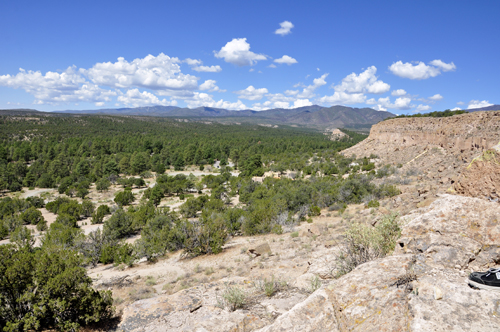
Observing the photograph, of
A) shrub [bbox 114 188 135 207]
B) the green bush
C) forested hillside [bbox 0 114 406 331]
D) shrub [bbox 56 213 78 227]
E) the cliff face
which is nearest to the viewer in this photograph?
the green bush

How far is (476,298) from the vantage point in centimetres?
373

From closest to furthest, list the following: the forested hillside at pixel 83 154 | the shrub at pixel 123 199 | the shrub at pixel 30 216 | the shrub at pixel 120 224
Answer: the shrub at pixel 120 224 → the shrub at pixel 30 216 → the shrub at pixel 123 199 → the forested hillside at pixel 83 154

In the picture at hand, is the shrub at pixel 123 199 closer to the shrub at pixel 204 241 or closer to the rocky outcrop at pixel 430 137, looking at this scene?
the shrub at pixel 204 241

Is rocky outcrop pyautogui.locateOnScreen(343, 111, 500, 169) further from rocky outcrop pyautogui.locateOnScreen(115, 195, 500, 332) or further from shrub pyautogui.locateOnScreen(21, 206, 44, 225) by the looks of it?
shrub pyautogui.locateOnScreen(21, 206, 44, 225)

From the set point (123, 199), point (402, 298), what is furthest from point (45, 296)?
point (123, 199)

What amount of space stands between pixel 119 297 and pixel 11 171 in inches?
2416

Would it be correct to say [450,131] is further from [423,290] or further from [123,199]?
[123,199]

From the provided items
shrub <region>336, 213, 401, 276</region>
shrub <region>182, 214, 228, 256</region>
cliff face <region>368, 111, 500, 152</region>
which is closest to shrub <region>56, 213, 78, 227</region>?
shrub <region>182, 214, 228, 256</region>

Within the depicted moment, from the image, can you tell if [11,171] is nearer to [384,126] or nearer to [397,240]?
[397,240]

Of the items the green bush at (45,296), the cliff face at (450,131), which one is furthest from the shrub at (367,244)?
the cliff face at (450,131)

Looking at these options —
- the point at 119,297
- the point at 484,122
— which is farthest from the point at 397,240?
the point at 484,122

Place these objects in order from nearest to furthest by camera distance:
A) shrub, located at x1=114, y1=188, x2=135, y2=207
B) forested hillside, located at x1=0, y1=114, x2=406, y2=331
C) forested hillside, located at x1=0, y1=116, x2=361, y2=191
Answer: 1. forested hillside, located at x1=0, y1=114, x2=406, y2=331
2. shrub, located at x1=114, y1=188, x2=135, y2=207
3. forested hillside, located at x1=0, y1=116, x2=361, y2=191

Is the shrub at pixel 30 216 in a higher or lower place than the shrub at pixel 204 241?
lower

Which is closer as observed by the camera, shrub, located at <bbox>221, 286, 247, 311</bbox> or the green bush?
shrub, located at <bbox>221, 286, 247, 311</bbox>
